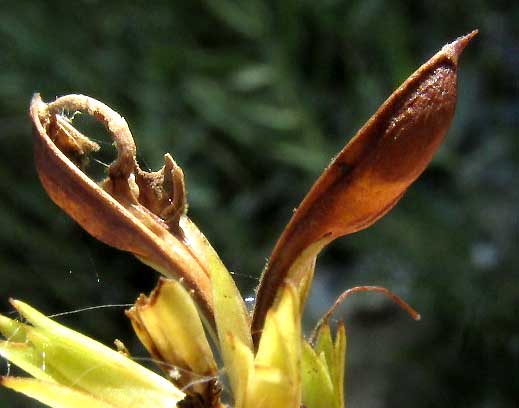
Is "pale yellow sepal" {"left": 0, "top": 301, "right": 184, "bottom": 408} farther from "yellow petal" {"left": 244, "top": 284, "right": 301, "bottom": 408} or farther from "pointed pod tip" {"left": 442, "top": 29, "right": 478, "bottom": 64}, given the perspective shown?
"pointed pod tip" {"left": 442, "top": 29, "right": 478, "bottom": 64}

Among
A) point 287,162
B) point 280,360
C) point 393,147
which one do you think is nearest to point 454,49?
point 393,147

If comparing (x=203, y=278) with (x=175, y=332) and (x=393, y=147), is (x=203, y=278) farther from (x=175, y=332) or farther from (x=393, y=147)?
(x=393, y=147)

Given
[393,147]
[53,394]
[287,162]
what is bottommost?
[53,394]

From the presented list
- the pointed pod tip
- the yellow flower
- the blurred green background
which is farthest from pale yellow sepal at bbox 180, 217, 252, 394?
the blurred green background

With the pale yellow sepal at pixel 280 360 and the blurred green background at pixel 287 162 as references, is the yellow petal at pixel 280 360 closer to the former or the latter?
the pale yellow sepal at pixel 280 360

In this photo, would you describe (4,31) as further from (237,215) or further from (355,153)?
(355,153)

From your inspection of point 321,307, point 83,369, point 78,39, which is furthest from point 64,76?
point 83,369

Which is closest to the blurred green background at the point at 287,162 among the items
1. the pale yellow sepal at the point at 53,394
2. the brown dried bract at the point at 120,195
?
the brown dried bract at the point at 120,195
